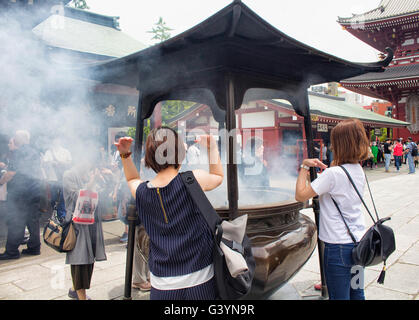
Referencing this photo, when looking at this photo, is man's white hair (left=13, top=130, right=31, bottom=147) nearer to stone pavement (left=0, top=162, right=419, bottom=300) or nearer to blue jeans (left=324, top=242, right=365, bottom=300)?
stone pavement (left=0, top=162, right=419, bottom=300)

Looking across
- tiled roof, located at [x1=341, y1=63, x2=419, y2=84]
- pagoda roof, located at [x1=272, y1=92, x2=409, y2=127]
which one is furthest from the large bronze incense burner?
tiled roof, located at [x1=341, y1=63, x2=419, y2=84]

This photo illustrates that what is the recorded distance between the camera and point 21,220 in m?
4.31

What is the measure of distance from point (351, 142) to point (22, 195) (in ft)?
14.0

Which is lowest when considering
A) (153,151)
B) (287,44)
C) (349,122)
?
(153,151)

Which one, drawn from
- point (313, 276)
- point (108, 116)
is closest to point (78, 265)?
point (313, 276)

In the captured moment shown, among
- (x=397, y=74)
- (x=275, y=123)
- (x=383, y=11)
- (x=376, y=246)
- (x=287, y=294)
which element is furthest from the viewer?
(x=383, y=11)

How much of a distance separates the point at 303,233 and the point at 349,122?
114 cm

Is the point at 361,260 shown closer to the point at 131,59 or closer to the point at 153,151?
the point at 153,151

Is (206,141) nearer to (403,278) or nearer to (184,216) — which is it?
(184,216)

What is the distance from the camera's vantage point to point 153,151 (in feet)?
5.29

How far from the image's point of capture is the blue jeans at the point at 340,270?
6.05 ft

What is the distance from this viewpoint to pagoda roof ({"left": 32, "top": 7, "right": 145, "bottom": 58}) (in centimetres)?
696

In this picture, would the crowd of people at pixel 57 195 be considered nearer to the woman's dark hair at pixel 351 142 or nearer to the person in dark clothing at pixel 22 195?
the person in dark clothing at pixel 22 195

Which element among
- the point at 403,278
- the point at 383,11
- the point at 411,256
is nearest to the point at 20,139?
the point at 403,278
